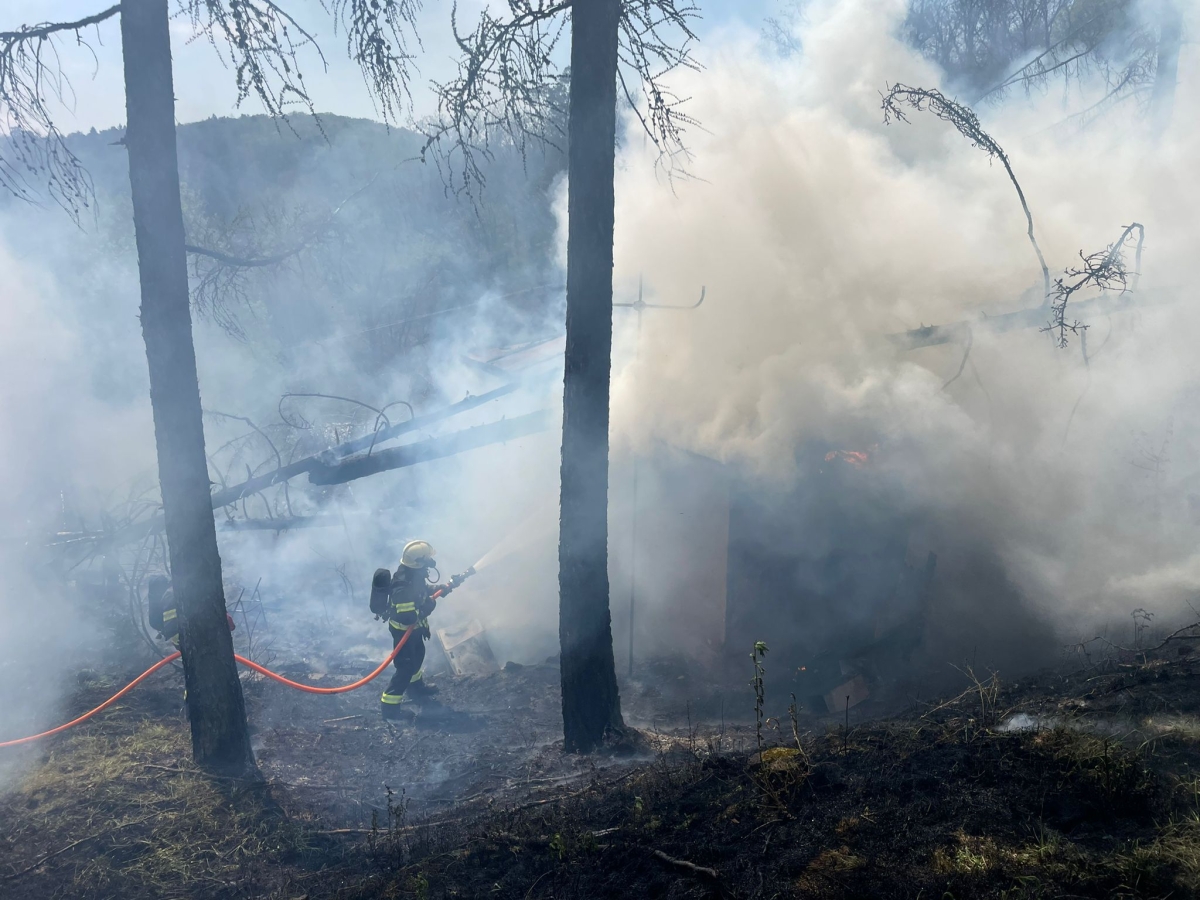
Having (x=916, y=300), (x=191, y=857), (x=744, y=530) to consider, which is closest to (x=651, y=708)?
(x=744, y=530)

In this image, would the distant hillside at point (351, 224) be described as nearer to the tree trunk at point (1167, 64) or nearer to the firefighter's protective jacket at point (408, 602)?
the firefighter's protective jacket at point (408, 602)

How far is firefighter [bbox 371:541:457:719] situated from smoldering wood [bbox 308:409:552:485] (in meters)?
1.93

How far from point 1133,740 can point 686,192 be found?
9.95 m

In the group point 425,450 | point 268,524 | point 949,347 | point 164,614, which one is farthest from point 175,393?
point 949,347

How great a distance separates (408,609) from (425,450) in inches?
106

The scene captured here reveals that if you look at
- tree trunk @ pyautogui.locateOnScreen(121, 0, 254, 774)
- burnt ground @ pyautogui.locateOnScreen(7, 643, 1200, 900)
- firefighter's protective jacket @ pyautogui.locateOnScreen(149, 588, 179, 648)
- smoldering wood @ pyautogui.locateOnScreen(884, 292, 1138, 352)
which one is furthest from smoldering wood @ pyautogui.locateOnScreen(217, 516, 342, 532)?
smoldering wood @ pyautogui.locateOnScreen(884, 292, 1138, 352)

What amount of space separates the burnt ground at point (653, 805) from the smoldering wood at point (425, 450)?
3.00 metres

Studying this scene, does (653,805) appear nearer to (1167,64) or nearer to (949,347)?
(949,347)

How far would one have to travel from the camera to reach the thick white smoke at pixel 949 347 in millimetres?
7840

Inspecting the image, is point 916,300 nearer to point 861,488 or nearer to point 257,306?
point 861,488

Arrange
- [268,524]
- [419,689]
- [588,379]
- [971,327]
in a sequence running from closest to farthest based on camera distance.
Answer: [588,379] < [419,689] < [971,327] < [268,524]

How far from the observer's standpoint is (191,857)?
16.5ft

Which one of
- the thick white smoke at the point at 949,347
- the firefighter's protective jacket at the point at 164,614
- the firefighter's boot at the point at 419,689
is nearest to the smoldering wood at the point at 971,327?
the thick white smoke at the point at 949,347

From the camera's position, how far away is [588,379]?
5766mm
